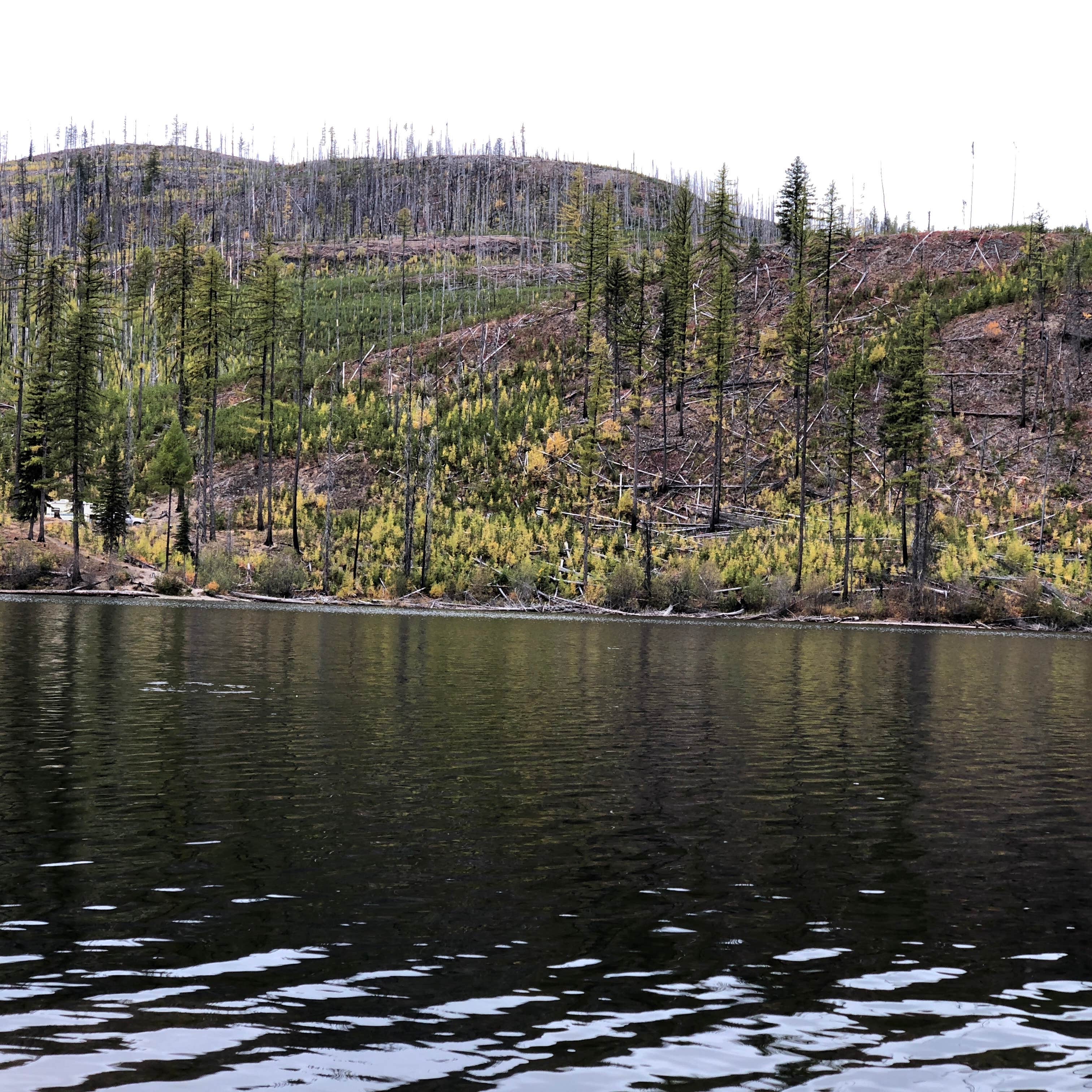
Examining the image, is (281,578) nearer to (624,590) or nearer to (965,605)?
(624,590)

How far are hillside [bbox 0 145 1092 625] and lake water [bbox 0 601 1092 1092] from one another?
132ft

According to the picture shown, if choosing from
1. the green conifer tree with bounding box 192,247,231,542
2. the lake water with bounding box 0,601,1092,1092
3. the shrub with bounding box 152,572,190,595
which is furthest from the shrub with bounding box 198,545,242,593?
the lake water with bounding box 0,601,1092,1092

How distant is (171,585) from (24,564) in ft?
24.2

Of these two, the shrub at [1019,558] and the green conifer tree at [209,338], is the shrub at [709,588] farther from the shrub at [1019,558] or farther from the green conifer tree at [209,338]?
the green conifer tree at [209,338]

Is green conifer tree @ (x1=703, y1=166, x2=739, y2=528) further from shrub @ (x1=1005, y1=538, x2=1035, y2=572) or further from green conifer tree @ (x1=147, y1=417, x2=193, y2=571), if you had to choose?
green conifer tree @ (x1=147, y1=417, x2=193, y2=571)

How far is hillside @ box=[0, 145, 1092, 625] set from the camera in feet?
212

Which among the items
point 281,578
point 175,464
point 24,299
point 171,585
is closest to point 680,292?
point 281,578

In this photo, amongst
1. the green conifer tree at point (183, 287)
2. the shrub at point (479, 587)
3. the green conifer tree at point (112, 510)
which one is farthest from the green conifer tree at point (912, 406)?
the green conifer tree at point (183, 287)

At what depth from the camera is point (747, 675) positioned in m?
32.4

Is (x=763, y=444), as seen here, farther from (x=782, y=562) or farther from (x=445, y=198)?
(x=445, y=198)

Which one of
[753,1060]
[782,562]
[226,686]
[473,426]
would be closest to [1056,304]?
[782,562]

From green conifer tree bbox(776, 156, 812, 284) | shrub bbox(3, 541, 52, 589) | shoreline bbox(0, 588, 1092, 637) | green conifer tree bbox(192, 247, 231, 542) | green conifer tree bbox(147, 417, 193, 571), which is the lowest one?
shoreline bbox(0, 588, 1092, 637)

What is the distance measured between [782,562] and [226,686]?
146 feet

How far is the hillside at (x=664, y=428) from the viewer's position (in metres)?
64.6
